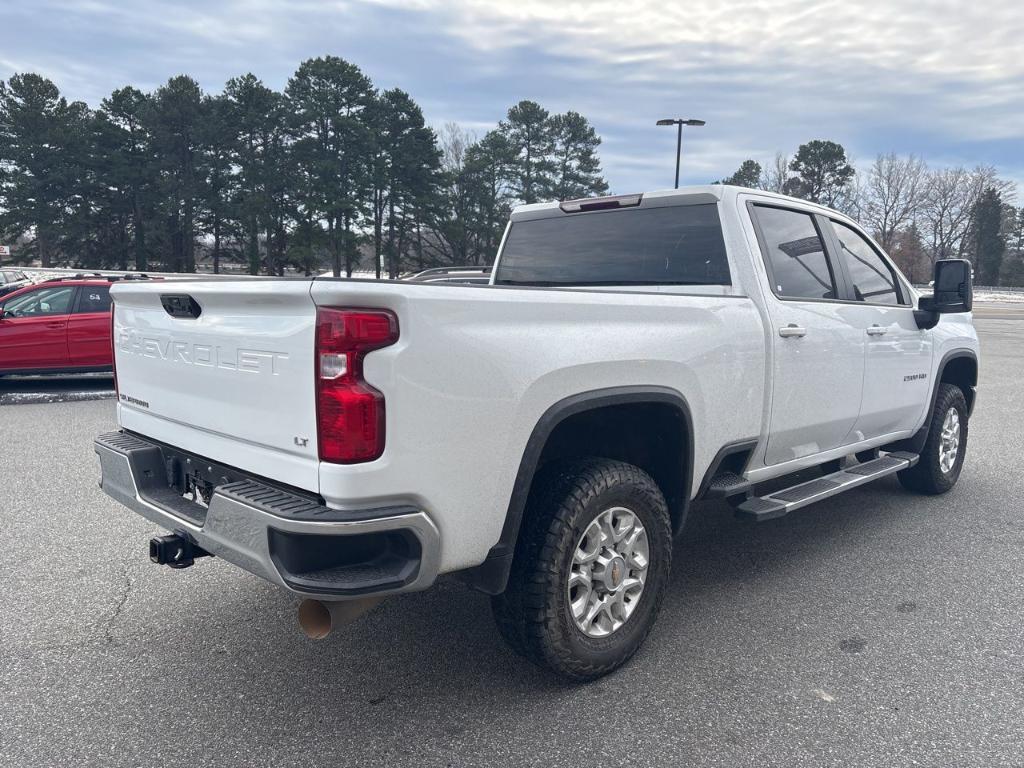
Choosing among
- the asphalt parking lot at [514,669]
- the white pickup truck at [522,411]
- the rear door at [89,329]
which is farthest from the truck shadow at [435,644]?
the rear door at [89,329]

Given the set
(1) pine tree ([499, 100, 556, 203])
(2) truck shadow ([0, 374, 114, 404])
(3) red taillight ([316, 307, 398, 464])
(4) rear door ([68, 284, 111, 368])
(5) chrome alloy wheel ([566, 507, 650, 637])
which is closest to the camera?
(3) red taillight ([316, 307, 398, 464])

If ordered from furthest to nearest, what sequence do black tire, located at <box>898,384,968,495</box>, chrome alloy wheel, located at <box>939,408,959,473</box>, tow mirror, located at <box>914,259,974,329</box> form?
chrome alloy wheel, located at <box>939,408,959,473</box>, black tire, located at <box>898,384,968,495</box>, tow mirror, located at <box>914,259,974,329</box>

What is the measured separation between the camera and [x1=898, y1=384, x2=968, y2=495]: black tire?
5621 millimetres

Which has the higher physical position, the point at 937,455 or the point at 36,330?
the point at 36,330

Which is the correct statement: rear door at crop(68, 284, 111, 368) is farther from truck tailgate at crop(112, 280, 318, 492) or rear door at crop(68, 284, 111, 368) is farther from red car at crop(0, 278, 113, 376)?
truck tailgate at crop(112, 280, 318, 492)

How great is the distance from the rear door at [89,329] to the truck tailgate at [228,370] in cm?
876

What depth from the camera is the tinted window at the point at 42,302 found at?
10.9m

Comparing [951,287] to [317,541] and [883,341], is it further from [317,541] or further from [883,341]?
[317,541]

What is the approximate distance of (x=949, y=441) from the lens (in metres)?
5.88

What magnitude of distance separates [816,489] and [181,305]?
3.26 metres

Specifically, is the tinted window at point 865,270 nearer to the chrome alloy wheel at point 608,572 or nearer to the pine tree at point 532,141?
the chrome alloy wheel at point 608,572

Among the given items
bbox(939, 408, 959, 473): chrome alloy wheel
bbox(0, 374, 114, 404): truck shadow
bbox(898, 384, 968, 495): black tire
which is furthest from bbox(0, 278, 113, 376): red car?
bbox(939, 408, 959, 473): chrome alloy wheel

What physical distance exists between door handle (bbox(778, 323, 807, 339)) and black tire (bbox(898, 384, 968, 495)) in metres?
2.27

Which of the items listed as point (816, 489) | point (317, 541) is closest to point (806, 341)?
point (816, 489)
